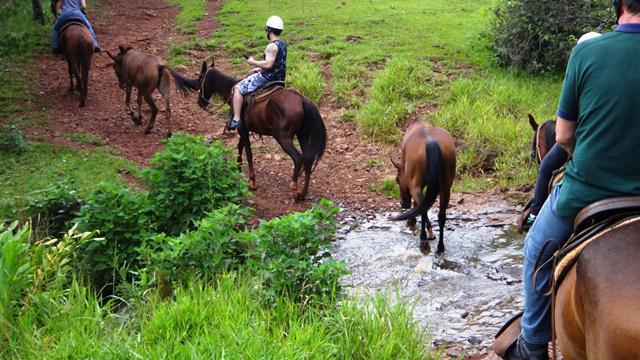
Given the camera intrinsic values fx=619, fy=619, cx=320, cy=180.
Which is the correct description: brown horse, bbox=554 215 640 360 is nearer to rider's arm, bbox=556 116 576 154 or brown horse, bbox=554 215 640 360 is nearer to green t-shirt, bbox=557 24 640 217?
green t-shirt, bbox=557 24 640 217

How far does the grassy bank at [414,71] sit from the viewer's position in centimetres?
983

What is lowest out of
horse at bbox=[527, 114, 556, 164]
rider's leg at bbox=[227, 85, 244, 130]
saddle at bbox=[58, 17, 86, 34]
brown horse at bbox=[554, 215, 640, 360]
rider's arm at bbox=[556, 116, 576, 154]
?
rider's leg at bbox=[227, 85, 244, 130]

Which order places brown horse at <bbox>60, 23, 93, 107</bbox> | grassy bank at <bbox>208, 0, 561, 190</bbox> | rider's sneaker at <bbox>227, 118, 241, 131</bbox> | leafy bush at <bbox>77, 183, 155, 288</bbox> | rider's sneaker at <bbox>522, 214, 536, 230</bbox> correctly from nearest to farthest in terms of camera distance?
leafy bush at <bbox>77, 183, 155, 288</bbox> < rider's sneaker at <bbox>522, 214, 536, 230</bbox> < rider's sneaker at <bbox>227, 118, 241, 131</bbox> < grassy bank at <bbox>208, 0, 561, 190</bbox> < brown horse at <bbox>60, 23, 93, 107</bbox>

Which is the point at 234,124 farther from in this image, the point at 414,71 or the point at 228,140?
the point at 414,71

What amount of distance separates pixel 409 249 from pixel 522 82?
590 cm

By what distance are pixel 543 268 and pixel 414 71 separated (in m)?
9.39

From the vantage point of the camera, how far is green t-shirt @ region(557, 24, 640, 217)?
9.16 ft

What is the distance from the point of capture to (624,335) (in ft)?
8.38

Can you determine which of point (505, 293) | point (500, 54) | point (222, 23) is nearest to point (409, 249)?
point (505, 293)

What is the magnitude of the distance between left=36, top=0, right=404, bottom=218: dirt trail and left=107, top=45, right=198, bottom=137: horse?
0.42 meters

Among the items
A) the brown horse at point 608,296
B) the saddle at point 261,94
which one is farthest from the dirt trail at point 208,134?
the brown horse at point 608,296

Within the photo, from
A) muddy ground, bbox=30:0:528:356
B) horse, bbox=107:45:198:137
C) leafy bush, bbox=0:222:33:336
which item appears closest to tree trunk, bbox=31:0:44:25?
muddy ground, bbox=30:0:528:356

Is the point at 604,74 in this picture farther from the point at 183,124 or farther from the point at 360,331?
the point at 183,124

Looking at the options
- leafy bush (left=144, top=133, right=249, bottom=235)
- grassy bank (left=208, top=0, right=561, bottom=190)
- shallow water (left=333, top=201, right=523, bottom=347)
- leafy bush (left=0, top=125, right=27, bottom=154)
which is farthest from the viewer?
grassy bank (left=208, top=0, right=561, bottom=190)
